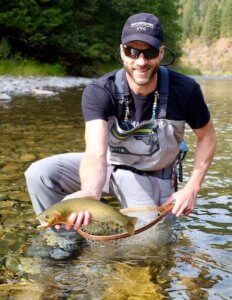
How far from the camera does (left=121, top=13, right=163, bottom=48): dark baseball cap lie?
3.66 m

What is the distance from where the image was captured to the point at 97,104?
3828 millimetres

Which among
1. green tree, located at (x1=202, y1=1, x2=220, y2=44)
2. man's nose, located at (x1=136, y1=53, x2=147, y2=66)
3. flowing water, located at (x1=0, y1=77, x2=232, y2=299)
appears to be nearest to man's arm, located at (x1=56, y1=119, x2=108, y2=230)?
flowing water, located at (x1=0, y1=77, x2=232, y2=299)

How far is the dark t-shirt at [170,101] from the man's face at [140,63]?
0.58 ft

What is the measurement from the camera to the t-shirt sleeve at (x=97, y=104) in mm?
3797

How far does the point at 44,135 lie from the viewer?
8766 millimetres

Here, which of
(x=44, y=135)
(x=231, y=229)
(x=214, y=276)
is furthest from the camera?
(x=44, y=135)

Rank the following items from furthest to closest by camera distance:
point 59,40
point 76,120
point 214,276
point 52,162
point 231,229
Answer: point 59,40 → point 76,120 → point 231,229 → point 52,162 → point 214,276

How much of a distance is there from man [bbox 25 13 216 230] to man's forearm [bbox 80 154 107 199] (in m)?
0.01

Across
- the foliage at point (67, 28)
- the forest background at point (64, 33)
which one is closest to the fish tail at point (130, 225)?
the forest background at point (64, 33)

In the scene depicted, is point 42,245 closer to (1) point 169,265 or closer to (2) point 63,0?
(1) point 169,265

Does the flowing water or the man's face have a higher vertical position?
the man's face

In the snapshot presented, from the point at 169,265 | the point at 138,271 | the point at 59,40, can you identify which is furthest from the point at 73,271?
the point at 59,40

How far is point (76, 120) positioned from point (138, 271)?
7985mm

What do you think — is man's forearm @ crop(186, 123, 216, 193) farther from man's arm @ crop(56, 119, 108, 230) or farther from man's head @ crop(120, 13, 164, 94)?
man's arm @ crop(56, 119, 108, 230)
